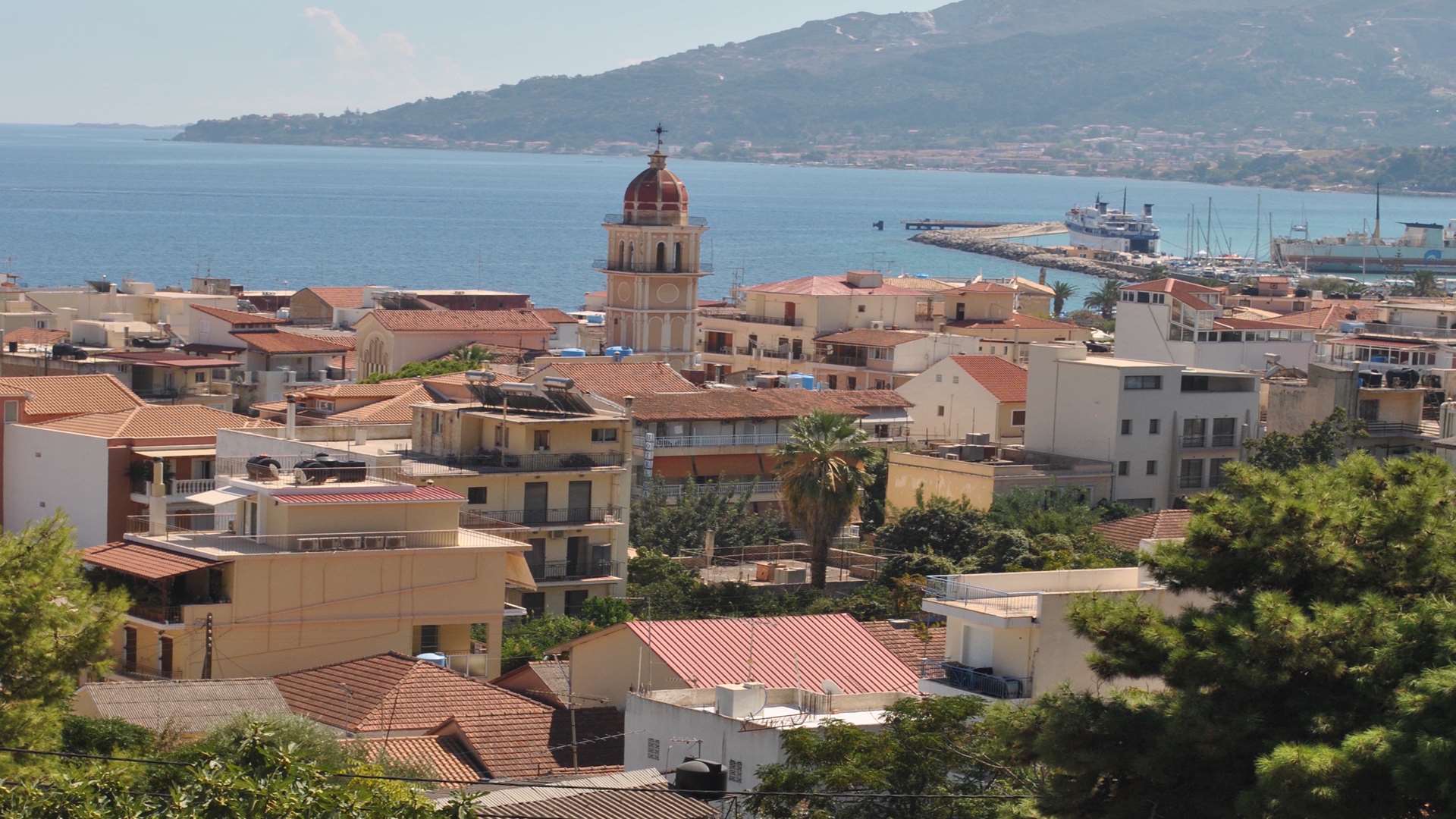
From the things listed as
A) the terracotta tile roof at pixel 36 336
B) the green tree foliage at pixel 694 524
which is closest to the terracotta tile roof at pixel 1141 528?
the green tree foliage at pixel 694 524

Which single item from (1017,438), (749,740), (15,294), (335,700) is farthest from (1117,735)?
(15,294)

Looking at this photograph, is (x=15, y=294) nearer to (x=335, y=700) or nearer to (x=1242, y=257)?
(x=335, y=700)

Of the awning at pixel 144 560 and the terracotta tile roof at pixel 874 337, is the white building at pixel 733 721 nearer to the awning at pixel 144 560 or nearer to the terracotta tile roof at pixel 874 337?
the awning at pixel 144 560

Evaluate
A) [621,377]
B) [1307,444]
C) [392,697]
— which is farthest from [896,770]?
[621,377]

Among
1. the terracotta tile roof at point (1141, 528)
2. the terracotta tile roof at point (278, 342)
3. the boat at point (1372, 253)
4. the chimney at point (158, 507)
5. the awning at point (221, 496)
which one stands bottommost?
the boat at point (1372, 253)

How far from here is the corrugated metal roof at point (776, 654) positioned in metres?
22.9

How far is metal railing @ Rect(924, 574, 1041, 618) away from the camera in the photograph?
69.9ft

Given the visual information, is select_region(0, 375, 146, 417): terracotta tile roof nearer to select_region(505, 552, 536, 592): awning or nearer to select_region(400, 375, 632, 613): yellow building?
select_region(400, 375, 632, 613): yellow building

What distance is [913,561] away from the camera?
36.6m

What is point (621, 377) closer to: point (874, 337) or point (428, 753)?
point (874, 337)

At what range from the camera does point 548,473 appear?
116ft

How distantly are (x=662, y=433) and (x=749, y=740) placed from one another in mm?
26178

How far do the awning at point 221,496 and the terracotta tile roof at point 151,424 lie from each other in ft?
20.1

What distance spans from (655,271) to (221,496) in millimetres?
38443
